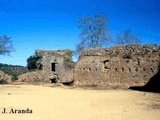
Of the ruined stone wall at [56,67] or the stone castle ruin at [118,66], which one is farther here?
the ruined stone wall at [56,67]

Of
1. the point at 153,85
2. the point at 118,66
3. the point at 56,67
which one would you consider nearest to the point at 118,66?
the point at 118,66

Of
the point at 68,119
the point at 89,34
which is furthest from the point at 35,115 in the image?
the point at 89,34

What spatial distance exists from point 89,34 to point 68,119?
31.9m

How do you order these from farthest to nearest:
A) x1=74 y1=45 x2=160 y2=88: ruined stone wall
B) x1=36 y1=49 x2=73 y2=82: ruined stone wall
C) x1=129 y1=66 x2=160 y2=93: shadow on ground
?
x1=36 y1=49 x2=73 y2=82: ruined stone wall
x1=74 y1=45 x2=160 y2=88: ruined stone wall
x1=129 y1=66 x2=160 y2=93: shadow on ground

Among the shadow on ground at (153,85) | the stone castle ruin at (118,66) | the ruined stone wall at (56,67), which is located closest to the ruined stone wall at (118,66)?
the stone castle ruin at (118,66)

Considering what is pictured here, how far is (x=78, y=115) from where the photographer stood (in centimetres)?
702

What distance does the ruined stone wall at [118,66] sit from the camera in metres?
18.5

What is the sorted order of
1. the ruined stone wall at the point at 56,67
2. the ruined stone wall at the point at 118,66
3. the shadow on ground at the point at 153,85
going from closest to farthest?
the shadow on ground at the point at 153,85 → the ruined stone wall at the point at 118,66 → the ruined stone wall at the point at 56,67

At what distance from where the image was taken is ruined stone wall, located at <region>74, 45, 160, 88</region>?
60.7 ft

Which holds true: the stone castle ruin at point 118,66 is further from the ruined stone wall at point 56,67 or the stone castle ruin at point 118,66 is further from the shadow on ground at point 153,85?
the ruined stone wall at point 56,67

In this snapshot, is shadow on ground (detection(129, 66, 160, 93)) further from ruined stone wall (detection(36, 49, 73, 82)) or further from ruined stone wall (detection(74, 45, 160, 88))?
ruined stone wall (detection(36, 49, 73, 82))

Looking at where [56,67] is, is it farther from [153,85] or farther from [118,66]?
[153,85]

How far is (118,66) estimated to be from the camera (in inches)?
766

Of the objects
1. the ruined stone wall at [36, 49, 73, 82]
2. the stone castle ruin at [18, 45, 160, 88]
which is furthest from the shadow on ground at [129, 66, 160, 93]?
the ruined stone wall at [36, 49, 73, 82]
